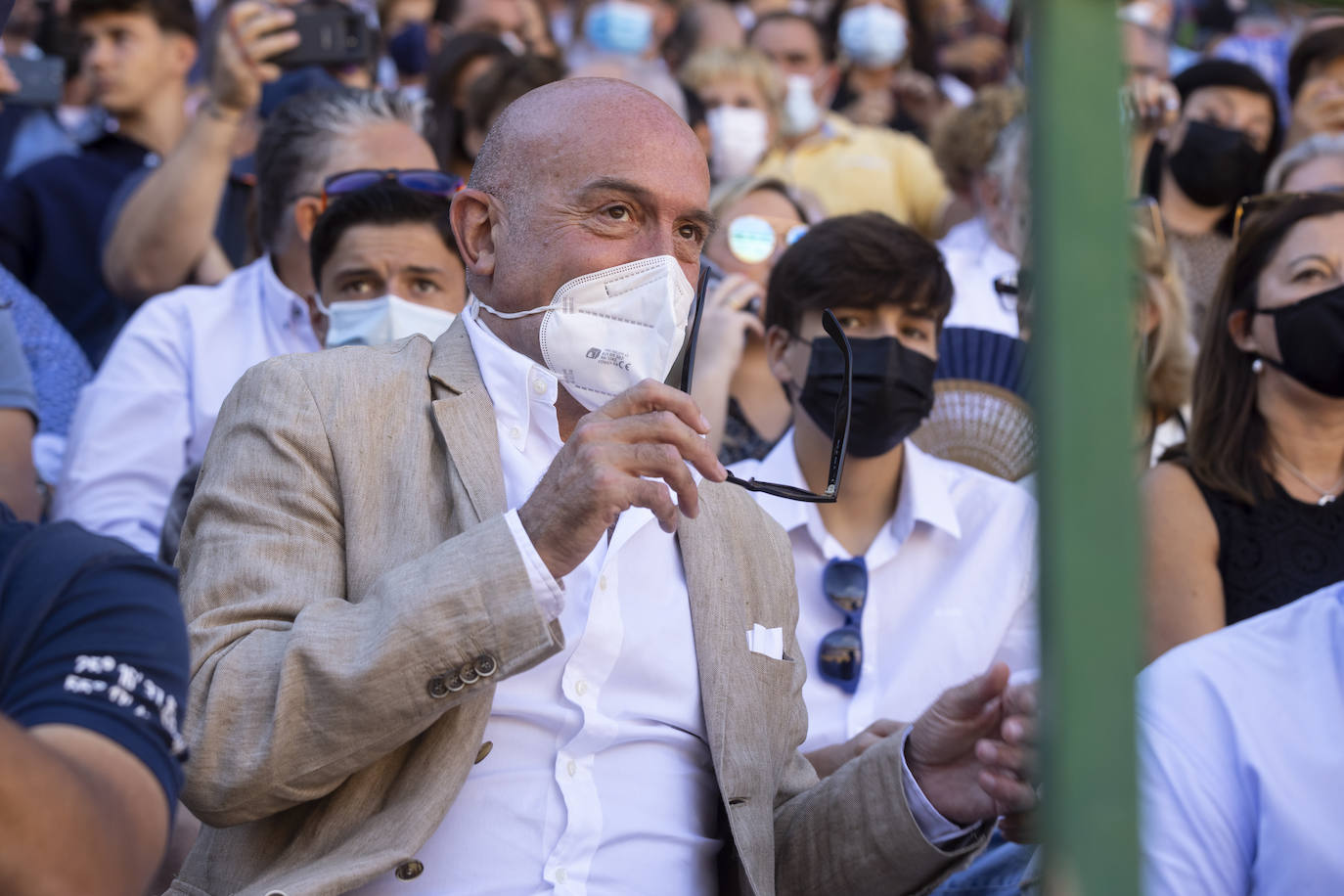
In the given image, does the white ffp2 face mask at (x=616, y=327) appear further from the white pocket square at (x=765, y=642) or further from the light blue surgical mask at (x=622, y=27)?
the light blue surgical mask at (x=622, y=27)

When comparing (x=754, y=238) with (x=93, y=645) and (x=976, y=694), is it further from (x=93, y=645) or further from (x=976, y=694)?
(x=93, y=645)

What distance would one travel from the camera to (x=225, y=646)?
89.2 inches

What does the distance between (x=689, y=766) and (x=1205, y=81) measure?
526 cm

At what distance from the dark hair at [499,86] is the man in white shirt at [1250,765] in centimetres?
376

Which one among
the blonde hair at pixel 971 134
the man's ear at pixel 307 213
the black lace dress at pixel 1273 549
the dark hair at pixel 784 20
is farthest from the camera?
the dark hair at pixel 784 20

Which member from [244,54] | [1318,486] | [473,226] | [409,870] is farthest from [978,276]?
[409,870]

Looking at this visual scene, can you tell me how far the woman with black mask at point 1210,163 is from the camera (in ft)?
21.0

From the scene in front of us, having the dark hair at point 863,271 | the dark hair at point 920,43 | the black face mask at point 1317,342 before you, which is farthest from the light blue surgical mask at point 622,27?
the black face mask at point 1317,342

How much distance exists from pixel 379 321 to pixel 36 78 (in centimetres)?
322

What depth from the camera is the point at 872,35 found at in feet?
29.8

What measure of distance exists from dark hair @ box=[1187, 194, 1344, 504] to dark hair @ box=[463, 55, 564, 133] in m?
2.54

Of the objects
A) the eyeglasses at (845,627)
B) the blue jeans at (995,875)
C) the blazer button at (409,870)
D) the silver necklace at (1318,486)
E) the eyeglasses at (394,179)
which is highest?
the eyeglasses at (394,179)

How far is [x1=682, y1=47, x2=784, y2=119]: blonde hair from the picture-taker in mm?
7297

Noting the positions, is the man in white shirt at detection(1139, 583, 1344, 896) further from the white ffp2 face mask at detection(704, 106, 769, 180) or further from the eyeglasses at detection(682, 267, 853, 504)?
the white ffp2 face mask at detection(704, 106, 769, 180)
